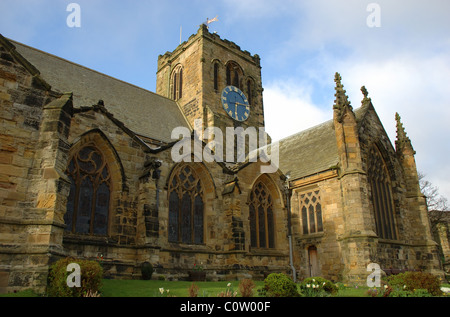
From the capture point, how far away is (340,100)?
22.0 m

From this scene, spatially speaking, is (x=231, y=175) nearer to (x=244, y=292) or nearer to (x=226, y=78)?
(x=244, y=292)

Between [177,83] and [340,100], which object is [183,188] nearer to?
[340,100]

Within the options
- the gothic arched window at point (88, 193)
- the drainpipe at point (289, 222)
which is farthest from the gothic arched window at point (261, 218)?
the gothic arched window at point (88, 193)

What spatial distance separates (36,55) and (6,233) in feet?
54.7

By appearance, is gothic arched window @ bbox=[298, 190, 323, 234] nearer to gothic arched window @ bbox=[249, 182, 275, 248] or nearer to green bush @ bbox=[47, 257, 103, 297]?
gothic arched window @ bbox=[249, 182, 275, 248]

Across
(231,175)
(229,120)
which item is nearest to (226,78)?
(229,120)

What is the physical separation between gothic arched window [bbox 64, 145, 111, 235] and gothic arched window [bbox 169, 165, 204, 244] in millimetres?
3356

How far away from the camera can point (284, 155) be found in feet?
92.5

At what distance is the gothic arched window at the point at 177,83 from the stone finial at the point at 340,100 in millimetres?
15272

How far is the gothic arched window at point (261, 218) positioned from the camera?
20.8 metres

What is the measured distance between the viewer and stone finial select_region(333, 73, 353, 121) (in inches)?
842

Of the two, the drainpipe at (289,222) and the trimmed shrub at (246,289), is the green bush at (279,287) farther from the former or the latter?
the drainpipe at (289,222)

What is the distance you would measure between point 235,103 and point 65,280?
2540 centimetres
